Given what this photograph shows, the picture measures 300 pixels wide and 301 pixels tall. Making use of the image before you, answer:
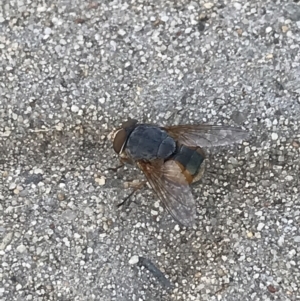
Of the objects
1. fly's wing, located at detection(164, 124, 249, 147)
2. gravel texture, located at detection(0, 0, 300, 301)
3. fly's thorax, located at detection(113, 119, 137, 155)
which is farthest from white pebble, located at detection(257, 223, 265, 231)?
fly's thorax, located at detection(113, 119, 137, 155)

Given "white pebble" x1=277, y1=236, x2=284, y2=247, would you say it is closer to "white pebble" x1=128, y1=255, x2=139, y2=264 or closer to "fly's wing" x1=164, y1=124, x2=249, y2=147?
"fly's wing" x1=164, y1=124, x2=249, y2=147

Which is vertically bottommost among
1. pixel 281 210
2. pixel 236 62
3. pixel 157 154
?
pixel 281 210

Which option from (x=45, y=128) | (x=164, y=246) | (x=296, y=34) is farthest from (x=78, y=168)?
(x=296, y=34)

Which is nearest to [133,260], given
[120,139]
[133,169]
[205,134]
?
[133,169]

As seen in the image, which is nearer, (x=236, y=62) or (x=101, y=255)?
(x=101, y=255)

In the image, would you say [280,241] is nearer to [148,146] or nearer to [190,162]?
[190,162]

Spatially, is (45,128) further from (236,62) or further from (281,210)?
(281,210)

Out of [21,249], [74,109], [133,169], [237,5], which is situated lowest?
[21,249]
